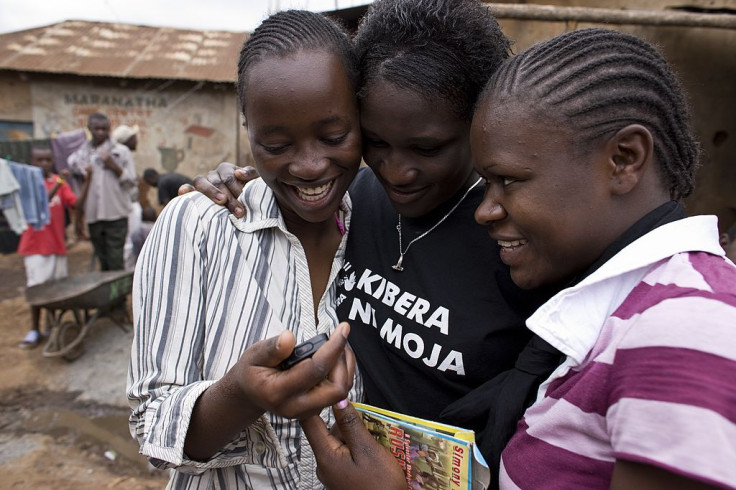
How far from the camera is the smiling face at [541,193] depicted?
108 centimetres

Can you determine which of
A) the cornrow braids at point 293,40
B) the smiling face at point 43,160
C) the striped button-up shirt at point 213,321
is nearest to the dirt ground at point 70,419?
the smiling face at point 43,160

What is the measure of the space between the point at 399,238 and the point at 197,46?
13.0m

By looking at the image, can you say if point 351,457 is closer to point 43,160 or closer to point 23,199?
point 23,199

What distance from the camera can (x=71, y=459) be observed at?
4312 mm

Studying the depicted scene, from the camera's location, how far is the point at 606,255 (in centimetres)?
109

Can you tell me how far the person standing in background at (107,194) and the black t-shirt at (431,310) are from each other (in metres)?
6.43

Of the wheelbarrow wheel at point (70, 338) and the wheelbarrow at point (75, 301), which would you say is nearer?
the wheelbarrow at point (75, 301)

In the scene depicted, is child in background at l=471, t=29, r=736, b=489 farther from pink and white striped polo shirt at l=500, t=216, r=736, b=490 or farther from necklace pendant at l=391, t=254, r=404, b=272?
necklace pendant at l=391, t=254, r=404, b=272

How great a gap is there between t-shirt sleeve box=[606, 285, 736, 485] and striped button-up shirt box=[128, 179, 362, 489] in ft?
2.88

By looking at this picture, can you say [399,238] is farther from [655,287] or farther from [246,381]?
[655,287]

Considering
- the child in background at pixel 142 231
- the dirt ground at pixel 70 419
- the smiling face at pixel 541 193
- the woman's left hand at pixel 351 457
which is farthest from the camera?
the child in background at pixel 142 231

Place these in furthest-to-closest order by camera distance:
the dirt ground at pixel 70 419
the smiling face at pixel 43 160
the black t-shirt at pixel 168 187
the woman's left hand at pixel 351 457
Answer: the smiling face at pixel 43 160, the black t-shirt at pixel 168 187, the dirt ground at pixel 70 419, the woman's left hand at pixel 351 457

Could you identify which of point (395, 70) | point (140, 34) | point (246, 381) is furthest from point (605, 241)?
point (140, 34)

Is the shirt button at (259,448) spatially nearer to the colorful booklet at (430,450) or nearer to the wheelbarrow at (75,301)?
the colorful booklet at (430,450)
